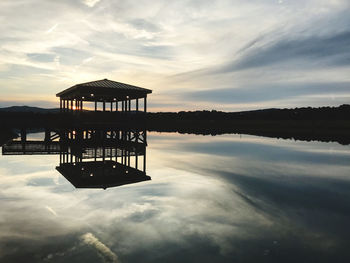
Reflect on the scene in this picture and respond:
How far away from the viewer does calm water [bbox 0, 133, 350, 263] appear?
6.61 metres

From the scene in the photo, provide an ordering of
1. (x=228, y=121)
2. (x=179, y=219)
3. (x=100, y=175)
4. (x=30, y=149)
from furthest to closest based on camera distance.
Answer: (x=228, y=121) < (x=30, y=149) < (x=100, y=175) < (x=179, y=219)

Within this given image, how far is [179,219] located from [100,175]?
26.0 feet

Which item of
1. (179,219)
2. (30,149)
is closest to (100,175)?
(179,219)

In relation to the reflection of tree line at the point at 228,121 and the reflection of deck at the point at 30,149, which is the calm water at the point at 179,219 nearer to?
the reflection of deck at the point at 30,149

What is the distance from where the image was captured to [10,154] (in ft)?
74.2

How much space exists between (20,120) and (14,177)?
19.5 metres

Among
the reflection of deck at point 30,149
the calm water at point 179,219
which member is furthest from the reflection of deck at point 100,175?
the reflection of deck at point 30,149

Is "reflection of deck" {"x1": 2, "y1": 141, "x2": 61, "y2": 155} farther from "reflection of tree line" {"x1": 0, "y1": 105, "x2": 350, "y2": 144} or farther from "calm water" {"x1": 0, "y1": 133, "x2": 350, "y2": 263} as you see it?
"calm water" {"x1": 0, "y1": 133, "x2": 350, "y2": 263}

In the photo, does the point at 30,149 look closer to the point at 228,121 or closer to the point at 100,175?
the point at 100,175

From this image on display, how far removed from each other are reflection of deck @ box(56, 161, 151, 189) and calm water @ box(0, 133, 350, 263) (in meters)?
0.69

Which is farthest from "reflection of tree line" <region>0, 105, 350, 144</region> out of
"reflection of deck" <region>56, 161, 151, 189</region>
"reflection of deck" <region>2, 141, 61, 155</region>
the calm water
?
the calm water

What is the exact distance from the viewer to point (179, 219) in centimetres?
895

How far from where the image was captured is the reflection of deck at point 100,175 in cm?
1372

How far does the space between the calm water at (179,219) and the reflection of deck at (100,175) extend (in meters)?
0.69
